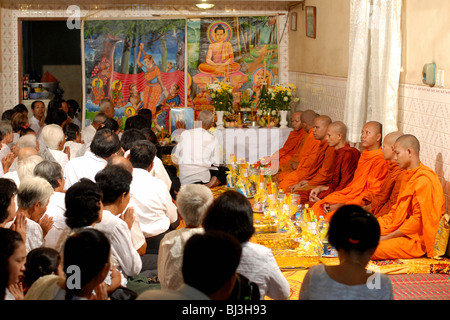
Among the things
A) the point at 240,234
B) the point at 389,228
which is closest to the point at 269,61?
the point at 389,228

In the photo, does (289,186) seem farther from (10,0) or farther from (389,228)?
(10,0)

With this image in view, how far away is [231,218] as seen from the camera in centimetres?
321

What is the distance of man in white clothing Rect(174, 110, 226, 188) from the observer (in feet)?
28.1

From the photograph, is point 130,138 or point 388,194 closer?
point 388,194

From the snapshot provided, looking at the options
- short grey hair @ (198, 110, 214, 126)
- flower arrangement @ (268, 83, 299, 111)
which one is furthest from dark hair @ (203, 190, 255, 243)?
flower arrangement @ (268, 83, 299, 111)

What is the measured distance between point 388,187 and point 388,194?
72 millimetres

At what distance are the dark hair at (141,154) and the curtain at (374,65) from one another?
2.84 meters

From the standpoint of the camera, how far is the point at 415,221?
554 centimetres

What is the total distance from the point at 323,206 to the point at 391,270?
5.92 feet

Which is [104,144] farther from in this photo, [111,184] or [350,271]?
[350,271]

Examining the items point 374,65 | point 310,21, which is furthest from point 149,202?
point 310,21

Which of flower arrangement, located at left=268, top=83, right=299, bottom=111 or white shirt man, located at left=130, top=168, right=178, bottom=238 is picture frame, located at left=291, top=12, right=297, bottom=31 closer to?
flower arrangement, located at left=268, top=83, right=299, bottom=111

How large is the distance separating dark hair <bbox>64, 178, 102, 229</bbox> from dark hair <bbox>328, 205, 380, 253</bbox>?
63.0 inches

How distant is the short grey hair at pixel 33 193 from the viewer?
13.5ft
